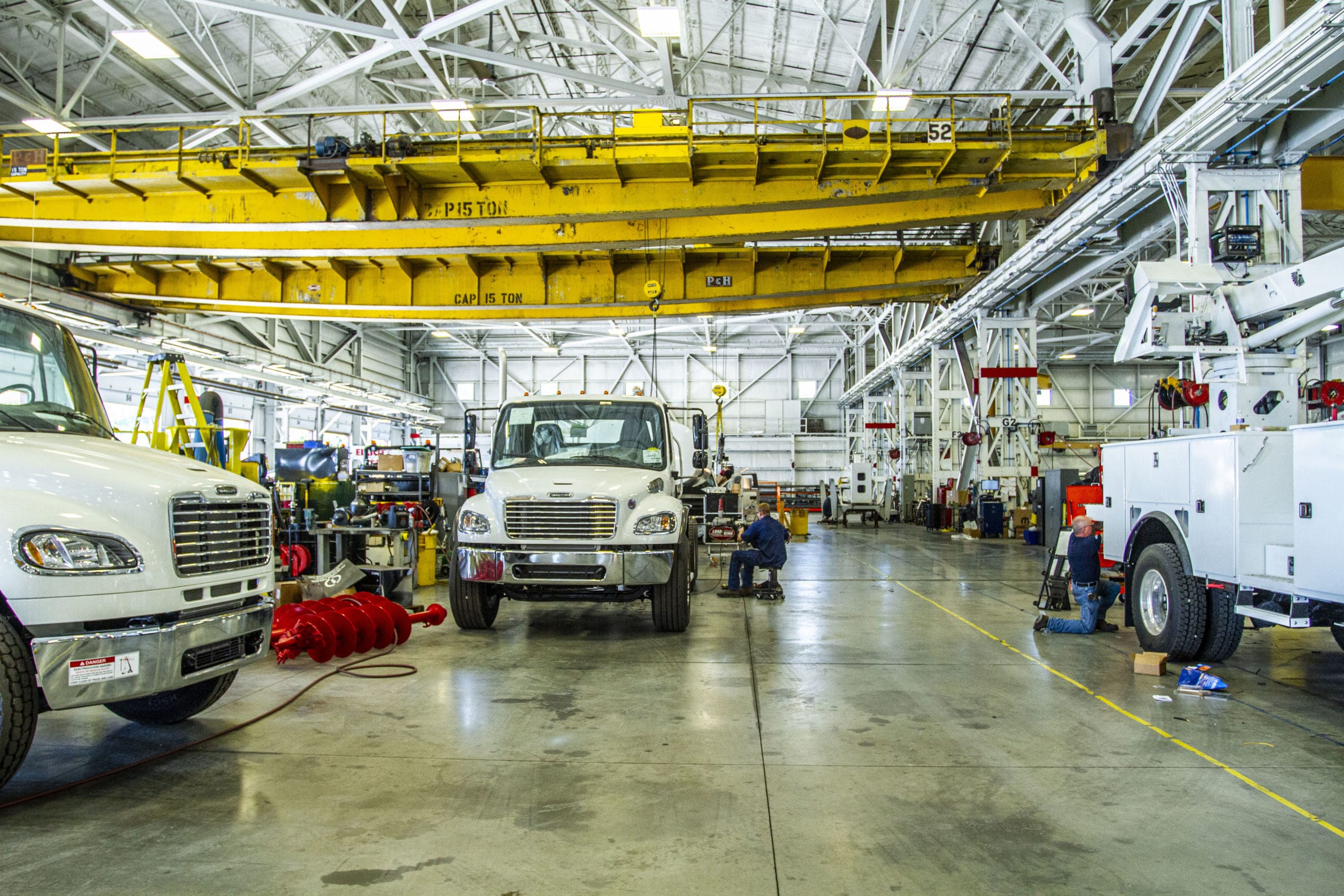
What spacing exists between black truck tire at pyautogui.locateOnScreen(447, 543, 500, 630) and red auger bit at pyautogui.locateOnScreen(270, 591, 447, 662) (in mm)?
504

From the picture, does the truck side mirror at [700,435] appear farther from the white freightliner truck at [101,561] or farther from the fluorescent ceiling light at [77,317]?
the fluorescent ceiling light at [77,317]

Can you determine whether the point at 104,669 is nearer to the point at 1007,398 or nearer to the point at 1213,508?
the point at 1213,508

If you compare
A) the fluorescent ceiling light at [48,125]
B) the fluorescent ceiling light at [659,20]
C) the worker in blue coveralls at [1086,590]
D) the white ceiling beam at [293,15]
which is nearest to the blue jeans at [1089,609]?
the worker in blue coveralls at [1086,590]

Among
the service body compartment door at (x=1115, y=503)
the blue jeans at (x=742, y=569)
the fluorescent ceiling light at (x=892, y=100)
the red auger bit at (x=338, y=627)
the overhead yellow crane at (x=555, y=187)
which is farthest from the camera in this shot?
the fluorescent ceiling light at (x=892, y=100)

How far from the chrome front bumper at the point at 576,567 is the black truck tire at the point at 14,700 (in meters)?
4.02

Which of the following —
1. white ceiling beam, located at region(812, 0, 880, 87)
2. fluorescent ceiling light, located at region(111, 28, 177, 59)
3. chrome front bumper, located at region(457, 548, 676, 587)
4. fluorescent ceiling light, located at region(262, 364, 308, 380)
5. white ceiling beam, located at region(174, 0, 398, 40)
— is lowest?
chrome front bumper, located at region(457, 548, 676, 587)

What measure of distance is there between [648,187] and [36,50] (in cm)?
1257

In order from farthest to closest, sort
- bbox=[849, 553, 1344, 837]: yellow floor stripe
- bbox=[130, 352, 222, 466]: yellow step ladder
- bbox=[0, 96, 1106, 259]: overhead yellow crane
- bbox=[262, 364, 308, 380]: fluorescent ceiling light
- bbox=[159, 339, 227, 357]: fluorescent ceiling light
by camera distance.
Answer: bbox=[262, 364, 308, 380]: fluorescent ceiling light → bbox=[159, 339, 227, 357]: fluorescent ceiling light → bbox=[0, 96, 1106, 259]: overhead yellow crane → bbox=[130, 352, 222, 466]: yellow step ladder → bbox=[849, 553, 1344, 837]: yellow floor stripe

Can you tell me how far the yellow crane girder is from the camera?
14258mm

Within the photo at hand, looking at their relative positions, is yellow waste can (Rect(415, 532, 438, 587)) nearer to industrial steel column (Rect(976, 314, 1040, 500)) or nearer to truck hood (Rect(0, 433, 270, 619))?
truck hood (Rect(0, 433, 270, 619))

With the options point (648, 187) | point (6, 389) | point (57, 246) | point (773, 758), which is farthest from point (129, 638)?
point (57, 246)

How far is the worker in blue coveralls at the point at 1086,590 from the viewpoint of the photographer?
7.96 metres

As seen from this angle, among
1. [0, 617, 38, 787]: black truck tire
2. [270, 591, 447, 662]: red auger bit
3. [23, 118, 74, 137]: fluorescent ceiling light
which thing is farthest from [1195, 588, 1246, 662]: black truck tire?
[23, 118, 74, 137]: fluorescent ceiling light

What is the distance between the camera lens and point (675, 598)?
7.77 metres
